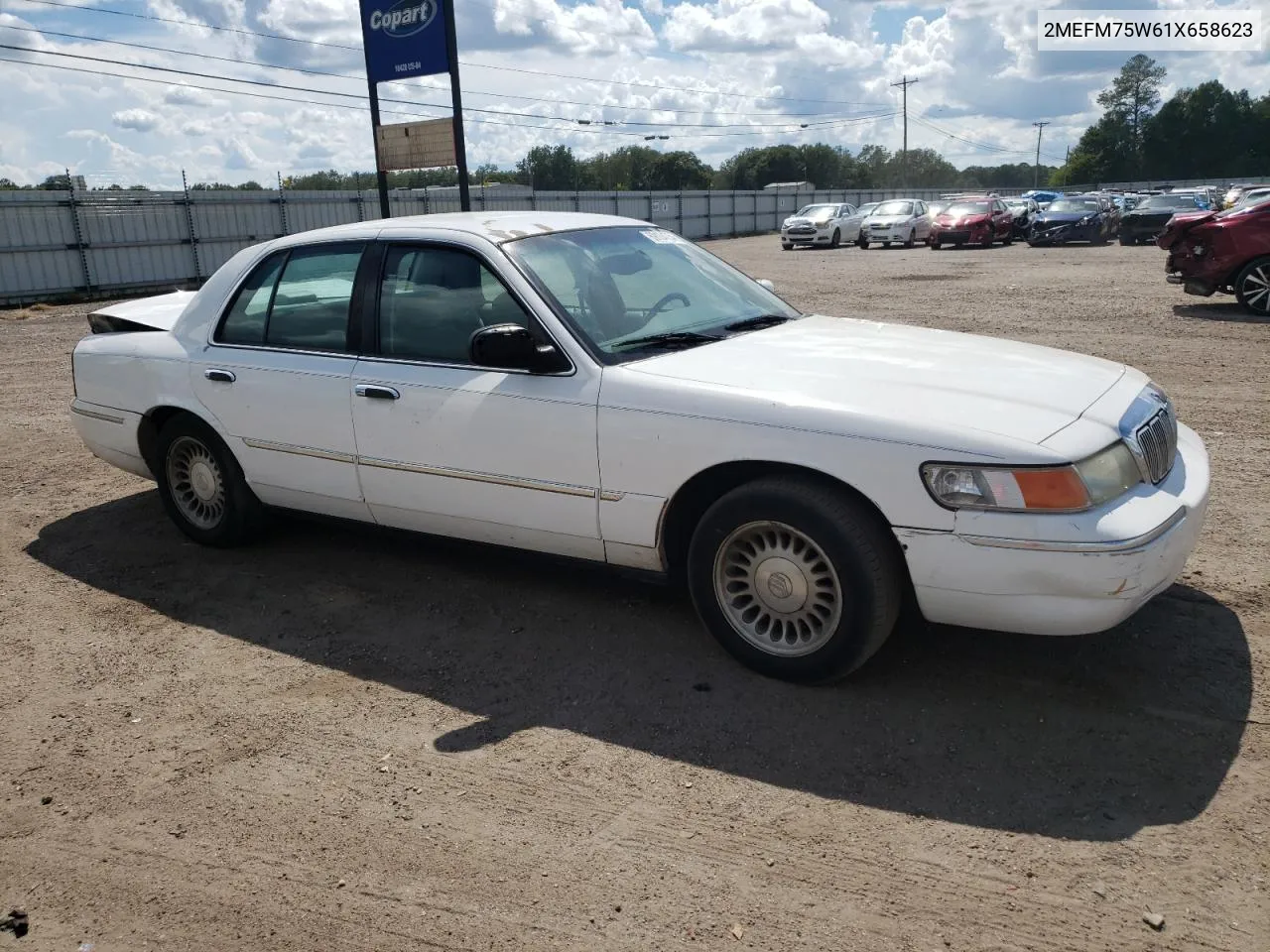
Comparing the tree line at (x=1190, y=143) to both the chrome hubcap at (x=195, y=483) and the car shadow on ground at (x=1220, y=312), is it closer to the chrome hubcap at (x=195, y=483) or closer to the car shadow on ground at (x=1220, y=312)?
the car shadow on ground at (x=1220, y=312)

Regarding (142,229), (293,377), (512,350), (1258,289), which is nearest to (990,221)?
(1258,289)

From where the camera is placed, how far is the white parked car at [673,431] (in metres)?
3.32

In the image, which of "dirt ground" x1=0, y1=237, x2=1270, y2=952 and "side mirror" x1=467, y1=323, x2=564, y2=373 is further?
"side mirror" x1=467, y1=323, x2=564, y2=373

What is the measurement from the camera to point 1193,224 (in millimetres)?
13062

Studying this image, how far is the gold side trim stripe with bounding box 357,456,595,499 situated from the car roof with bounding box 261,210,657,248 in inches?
38.4

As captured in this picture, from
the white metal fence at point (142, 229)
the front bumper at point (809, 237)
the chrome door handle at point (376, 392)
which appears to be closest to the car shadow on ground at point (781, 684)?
the chrome door handle at point (376, 392)

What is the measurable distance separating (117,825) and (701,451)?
2.20 meters

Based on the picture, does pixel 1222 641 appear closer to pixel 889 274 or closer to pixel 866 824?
pixel 866 824

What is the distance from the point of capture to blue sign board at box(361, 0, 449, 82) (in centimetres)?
1368

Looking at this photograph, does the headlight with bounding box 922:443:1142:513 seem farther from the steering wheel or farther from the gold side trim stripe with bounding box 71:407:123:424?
the gold side trim stripe with bounding box 71:407:123:424

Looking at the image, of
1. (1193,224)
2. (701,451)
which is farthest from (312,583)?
(1193,224)

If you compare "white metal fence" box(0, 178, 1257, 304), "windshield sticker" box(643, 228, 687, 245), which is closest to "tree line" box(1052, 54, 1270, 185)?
"white metal fence" box(0, 178, 1257, 304)

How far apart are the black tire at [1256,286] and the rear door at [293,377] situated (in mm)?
11837

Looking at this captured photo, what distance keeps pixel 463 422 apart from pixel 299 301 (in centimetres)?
129
